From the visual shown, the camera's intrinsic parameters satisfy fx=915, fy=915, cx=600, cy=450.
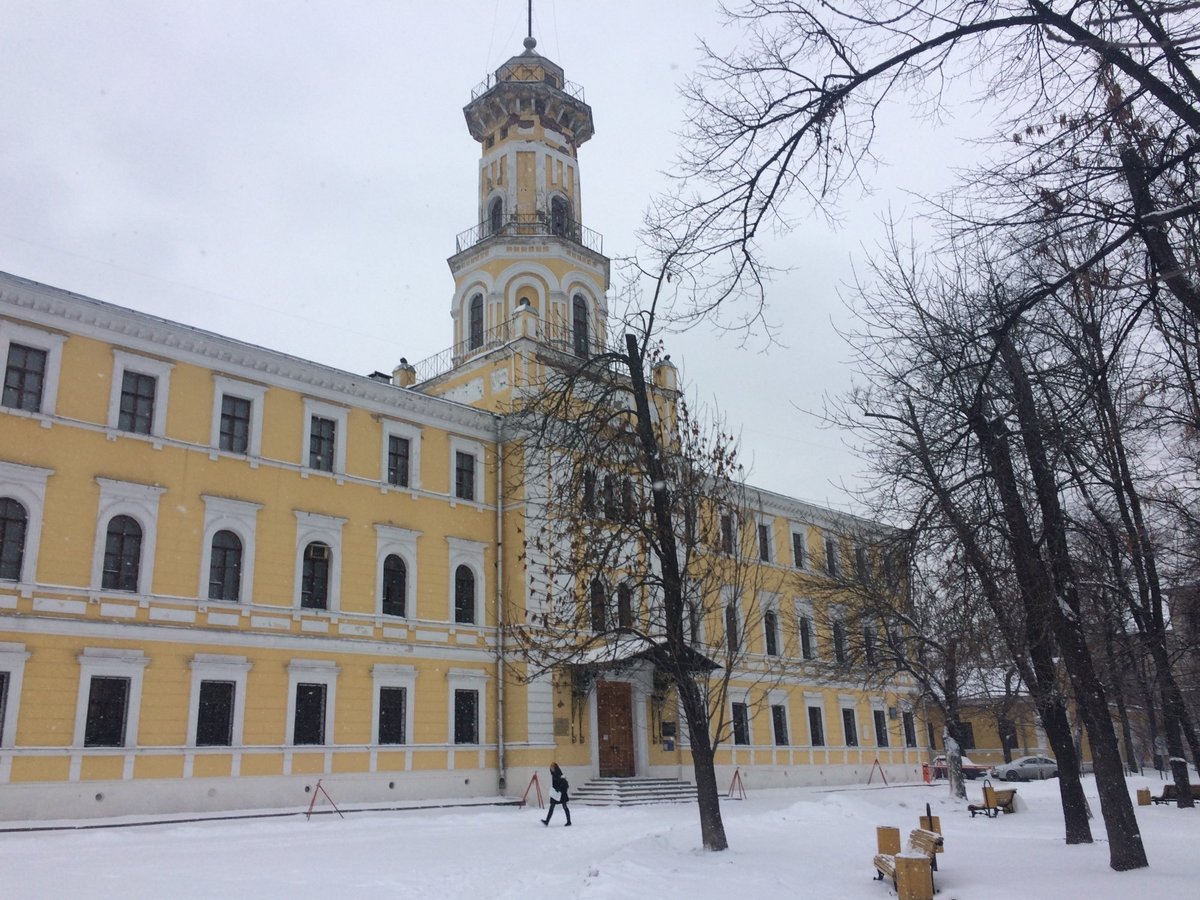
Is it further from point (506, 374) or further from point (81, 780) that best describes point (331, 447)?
point (81, 780)

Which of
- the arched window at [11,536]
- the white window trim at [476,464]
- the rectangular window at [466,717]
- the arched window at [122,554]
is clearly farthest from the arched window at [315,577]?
the arched window at [11,536]

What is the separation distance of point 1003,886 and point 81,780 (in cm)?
1671

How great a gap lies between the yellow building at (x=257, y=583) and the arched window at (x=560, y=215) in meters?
3.27

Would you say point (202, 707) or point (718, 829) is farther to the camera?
point (202, 707)

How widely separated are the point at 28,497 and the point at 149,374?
3.79m

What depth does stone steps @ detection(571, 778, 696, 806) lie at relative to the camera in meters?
24.7

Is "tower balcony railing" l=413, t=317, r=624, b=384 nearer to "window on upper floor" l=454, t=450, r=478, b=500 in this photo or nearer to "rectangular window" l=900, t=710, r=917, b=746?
"window on upper floor" l=454, t=450, r=478, b=500

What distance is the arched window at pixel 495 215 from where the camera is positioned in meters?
33.4

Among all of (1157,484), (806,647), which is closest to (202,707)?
(1157,484)

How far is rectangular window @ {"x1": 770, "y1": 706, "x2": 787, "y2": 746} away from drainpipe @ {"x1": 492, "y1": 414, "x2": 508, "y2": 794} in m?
13.3

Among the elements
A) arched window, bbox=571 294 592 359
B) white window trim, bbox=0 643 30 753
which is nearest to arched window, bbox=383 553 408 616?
white window trim, bbox=0 643 30 753

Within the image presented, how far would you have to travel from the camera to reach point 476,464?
27422mm

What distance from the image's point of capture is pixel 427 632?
2467 cm

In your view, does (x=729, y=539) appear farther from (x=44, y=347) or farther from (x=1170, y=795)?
(x=1170, y=795)
